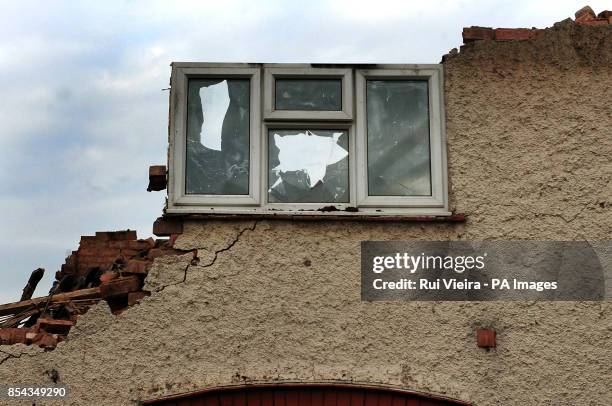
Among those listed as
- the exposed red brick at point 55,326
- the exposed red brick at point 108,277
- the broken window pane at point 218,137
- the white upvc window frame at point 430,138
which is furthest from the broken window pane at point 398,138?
the exposed red brick at point 55,326

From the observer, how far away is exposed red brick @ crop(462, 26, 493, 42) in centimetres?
630

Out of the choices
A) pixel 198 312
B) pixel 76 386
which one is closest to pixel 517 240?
pixel 198 312

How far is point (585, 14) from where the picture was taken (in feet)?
21.2

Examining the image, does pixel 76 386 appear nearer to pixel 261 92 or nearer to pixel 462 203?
pixel 261 92

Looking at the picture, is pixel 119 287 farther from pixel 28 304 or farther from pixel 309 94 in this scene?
pixel 309 94

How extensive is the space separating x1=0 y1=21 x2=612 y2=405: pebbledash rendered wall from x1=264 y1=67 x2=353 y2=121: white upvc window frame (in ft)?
2.90

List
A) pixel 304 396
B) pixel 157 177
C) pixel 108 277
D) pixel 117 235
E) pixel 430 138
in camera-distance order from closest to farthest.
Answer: pixel 304 396 → pixel 108 277 → pixel 157 177 → pixel 430 138 → pixel 117 235

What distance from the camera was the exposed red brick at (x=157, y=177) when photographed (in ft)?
20.0

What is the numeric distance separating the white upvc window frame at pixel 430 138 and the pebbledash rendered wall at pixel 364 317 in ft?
0.33

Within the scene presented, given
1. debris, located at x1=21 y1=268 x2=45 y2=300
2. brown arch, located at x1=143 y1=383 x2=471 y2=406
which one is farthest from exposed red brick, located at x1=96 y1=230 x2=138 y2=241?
brown arch, located at x1=143 y1=383 x2=471 y2=406

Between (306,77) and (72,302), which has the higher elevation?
(306,77)

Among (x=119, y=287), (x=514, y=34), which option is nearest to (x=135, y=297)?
(x=119, y=287)

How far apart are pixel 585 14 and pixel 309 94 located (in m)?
2.43

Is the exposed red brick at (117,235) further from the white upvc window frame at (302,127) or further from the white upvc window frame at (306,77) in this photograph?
the white upvc window frame at (306,77)
